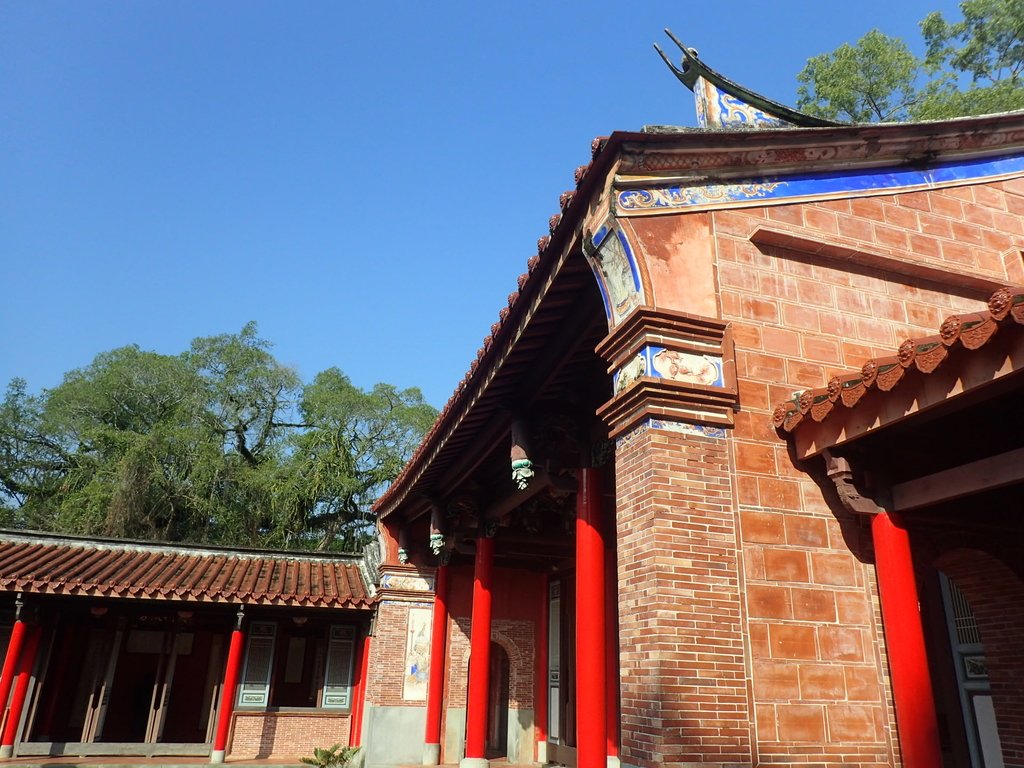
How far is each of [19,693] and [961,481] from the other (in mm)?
13378

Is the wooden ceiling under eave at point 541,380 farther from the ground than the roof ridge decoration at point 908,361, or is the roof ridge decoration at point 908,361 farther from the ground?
the wooden ceiling under eave at point 541,380

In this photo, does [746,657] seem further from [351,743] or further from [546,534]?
[351,743]

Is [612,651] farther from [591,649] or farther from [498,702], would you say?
[498,702]

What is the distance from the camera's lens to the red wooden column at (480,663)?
1097 cm

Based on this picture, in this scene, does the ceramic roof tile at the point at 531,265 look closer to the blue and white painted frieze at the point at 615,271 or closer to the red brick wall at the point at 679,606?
the blue and white painted frieze at the point at 615,271

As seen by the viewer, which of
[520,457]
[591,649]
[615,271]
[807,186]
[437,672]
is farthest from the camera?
[437,672]

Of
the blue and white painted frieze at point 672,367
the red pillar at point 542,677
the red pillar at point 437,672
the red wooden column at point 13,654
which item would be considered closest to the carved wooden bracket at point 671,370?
the blue and white painted frieze at point 672,367

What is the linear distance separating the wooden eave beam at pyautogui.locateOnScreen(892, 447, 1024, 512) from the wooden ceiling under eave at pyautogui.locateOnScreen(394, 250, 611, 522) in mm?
2438

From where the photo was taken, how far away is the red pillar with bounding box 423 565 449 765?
1279 centimetres

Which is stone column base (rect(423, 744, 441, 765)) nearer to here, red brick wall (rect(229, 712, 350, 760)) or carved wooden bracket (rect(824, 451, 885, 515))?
red brick wall (rect(229, 712, 350, 760))

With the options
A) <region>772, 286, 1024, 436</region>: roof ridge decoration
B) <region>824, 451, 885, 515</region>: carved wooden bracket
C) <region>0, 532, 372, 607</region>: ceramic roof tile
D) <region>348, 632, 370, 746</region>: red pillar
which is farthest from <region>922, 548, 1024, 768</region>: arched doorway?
<region>348, 632, 370, 746</region>: red pillar

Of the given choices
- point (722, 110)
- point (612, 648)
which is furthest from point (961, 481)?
point (612, 648)

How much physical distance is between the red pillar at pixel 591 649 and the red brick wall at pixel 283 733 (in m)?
8.97

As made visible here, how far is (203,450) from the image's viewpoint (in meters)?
24.1
